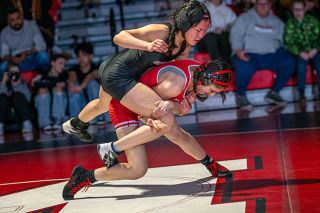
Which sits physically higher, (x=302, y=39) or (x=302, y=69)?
(x=302, y=39)

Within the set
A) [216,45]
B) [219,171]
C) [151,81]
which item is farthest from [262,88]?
[151,81]

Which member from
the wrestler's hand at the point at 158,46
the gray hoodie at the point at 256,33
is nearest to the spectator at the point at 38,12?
the gray hoodie at the point at 256,33

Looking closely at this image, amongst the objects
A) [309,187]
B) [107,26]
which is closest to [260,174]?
[309,187]

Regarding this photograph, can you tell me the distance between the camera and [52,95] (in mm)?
9844

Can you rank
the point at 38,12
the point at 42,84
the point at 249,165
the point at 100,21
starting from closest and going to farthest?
the point at 249,165 < the point at 42,84 < the point at 38,12 < the point at 100,21

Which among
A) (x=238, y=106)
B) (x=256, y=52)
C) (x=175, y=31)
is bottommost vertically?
(x=238, y=106)

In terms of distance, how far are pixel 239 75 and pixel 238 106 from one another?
42cm

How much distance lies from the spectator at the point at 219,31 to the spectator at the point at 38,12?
7.18 ft

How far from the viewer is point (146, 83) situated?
201 inches

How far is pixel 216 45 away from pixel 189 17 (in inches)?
210

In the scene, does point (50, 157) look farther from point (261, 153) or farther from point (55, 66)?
point (55, 66)

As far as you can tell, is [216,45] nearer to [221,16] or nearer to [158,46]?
[221,16]

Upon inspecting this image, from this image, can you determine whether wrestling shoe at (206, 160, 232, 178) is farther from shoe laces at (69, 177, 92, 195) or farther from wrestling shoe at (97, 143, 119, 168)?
shoe laces at (69, 177, 92, 195)

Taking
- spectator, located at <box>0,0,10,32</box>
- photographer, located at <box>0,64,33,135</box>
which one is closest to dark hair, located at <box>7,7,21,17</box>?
spectator, located at <box>0,0,10,32</box>
